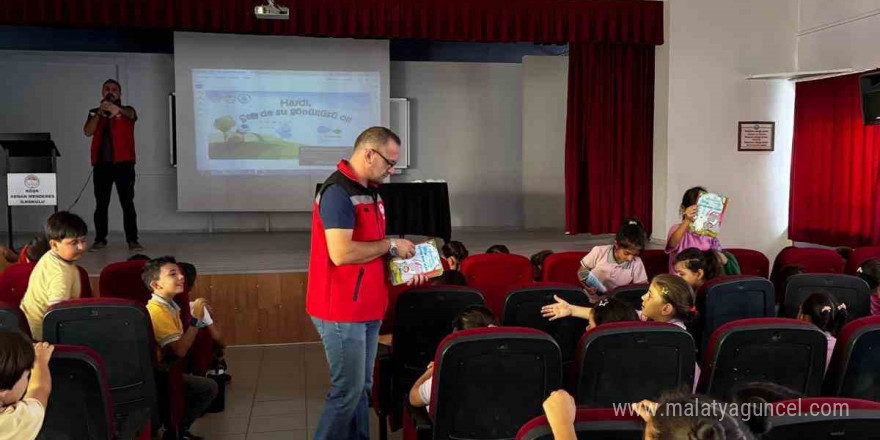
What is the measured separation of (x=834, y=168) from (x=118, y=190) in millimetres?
7148

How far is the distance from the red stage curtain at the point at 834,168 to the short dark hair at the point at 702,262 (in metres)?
3.83

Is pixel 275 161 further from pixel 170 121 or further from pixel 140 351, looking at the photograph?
pixel 140 351

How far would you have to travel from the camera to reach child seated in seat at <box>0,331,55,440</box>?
183 cm

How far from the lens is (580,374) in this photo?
2406mm

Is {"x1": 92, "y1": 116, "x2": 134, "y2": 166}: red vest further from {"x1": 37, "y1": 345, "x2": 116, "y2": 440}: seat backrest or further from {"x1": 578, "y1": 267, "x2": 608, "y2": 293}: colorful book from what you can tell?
{"x1": 37, "y1": 345, "x2": 116, "y2": 440}: seat backrest

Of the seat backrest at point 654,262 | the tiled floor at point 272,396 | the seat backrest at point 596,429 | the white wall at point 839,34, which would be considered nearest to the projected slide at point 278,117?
the tiled floor at point 272,396

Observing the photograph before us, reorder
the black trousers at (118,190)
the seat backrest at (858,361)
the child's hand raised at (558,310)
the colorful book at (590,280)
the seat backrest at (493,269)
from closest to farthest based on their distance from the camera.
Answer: the seat backrest at (858,361)
the child's hand raised at (558,310)
the colorful book at (590,280)
the seat backrest at (493,269)
the black trousers at (118,190)

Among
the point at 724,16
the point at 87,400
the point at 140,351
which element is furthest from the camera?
the point at 724,16

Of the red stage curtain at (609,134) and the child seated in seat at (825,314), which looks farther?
the red stage curtain at (609,134)

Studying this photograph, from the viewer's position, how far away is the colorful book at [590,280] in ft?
12.9

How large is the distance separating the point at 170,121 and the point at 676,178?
5.95 metres

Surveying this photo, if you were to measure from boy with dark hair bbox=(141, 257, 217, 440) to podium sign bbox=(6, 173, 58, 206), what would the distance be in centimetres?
382

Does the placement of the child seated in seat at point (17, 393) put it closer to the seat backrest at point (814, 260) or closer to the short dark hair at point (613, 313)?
the short dark hair at point (613, 313)

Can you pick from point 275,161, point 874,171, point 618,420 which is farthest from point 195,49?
point 618,420
